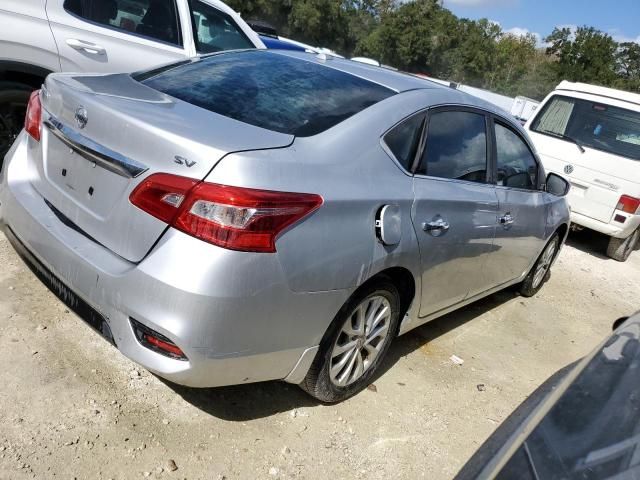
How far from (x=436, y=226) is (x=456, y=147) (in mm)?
580

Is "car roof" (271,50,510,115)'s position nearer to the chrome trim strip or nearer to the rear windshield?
the rear windshield

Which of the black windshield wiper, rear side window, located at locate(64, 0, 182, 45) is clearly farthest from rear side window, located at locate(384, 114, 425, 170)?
the black windshield wiper

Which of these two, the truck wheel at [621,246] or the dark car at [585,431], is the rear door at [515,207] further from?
the truck wheel at [621,246]

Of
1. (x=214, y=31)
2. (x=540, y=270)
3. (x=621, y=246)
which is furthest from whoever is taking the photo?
(x=621, y=246)

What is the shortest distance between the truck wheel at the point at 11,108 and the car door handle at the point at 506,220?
3437 millimetres

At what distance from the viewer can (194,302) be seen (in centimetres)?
212

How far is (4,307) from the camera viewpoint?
10.5 feet

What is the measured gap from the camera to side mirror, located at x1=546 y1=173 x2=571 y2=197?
186 inches

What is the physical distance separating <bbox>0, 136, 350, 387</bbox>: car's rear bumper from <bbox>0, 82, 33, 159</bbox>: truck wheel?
190 centimetres

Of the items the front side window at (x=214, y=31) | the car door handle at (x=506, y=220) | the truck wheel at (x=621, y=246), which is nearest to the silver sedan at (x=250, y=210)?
the car door handle at (x=506, y=220)

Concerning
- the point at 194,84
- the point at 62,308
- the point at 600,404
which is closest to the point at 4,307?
the point at 62,308

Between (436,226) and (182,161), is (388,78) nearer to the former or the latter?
(436,226)

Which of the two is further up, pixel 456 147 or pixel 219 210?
pixel 456 147

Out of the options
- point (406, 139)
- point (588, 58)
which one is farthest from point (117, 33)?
point (588, 58)
